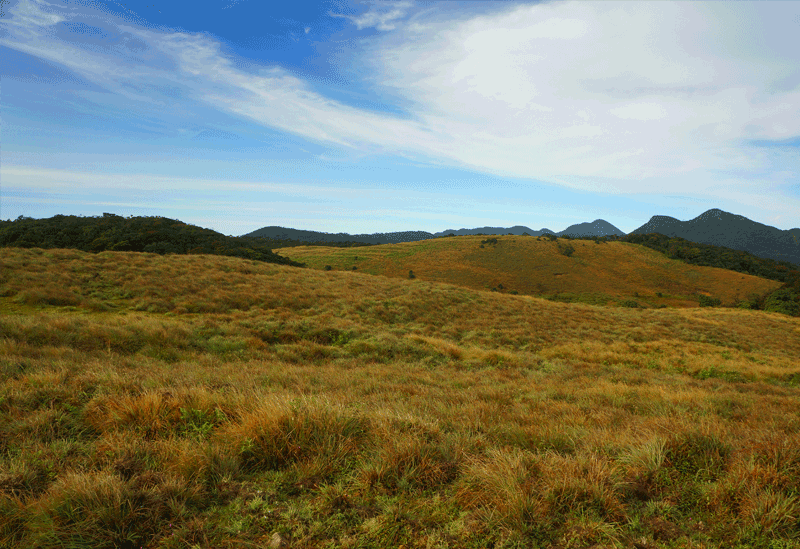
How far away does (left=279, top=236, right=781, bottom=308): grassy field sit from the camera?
63969mm

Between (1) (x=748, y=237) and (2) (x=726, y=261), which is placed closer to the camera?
(2) (x=726, y=261)

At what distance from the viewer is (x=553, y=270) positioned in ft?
233

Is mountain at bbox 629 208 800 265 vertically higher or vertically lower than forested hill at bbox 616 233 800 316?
higher

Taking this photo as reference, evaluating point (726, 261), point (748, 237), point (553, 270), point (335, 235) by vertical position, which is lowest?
point (553, 270)

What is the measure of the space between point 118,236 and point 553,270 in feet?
226

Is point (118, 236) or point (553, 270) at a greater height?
point (118, 236)

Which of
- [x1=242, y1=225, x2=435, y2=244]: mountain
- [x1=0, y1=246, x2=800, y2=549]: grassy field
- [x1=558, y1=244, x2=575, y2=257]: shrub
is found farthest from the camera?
[x1=242, y1=225, x2=435, y2=244]: mountain

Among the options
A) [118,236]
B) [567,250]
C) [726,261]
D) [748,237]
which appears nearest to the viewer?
[118,236]

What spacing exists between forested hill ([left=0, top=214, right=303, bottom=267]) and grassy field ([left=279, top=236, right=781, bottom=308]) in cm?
2308

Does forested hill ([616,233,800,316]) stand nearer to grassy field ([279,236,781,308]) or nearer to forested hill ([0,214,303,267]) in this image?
grassy field ([279,236,781,308])

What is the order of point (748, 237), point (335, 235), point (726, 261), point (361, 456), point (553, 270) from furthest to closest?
point (748, 237) < point (335, 235) < point (726, 261) < point (553, 270) < point (361, 456)

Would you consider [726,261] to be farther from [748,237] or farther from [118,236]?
[748,237]

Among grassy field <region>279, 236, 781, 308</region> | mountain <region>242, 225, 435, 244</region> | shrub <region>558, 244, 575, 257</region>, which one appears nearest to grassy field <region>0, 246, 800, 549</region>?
grassy field <region>279, 236, 781, 308</region>

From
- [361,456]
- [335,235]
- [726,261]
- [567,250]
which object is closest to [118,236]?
[361,456]
